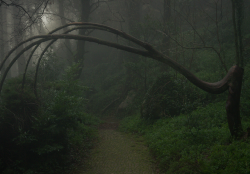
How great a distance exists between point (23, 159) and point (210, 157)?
16.3ft

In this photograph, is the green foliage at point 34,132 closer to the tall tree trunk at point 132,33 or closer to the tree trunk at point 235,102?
the tree trunk at point 235,102

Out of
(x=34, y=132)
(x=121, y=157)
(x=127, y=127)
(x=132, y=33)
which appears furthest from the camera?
(x=132, y=33)

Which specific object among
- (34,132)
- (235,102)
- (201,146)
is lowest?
(201,146)

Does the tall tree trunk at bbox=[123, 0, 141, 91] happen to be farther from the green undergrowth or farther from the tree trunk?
the tree trunk

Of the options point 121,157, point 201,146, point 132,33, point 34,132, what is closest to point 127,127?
point 121,157

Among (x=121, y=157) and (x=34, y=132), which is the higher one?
(x=34, y=132)

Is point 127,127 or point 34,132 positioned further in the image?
point 127,127

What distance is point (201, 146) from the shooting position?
533cm

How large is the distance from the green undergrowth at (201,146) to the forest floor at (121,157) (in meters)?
0.36

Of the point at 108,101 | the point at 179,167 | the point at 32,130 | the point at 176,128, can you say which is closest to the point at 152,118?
the point at 176,128

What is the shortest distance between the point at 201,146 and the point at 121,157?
2.63m

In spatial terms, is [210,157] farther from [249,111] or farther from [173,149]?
[249,111]

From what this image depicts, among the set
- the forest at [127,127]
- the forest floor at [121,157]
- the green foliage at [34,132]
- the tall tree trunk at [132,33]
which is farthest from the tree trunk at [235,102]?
the tall tree trunk at [132,33]

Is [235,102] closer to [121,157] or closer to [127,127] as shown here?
[121,157]
